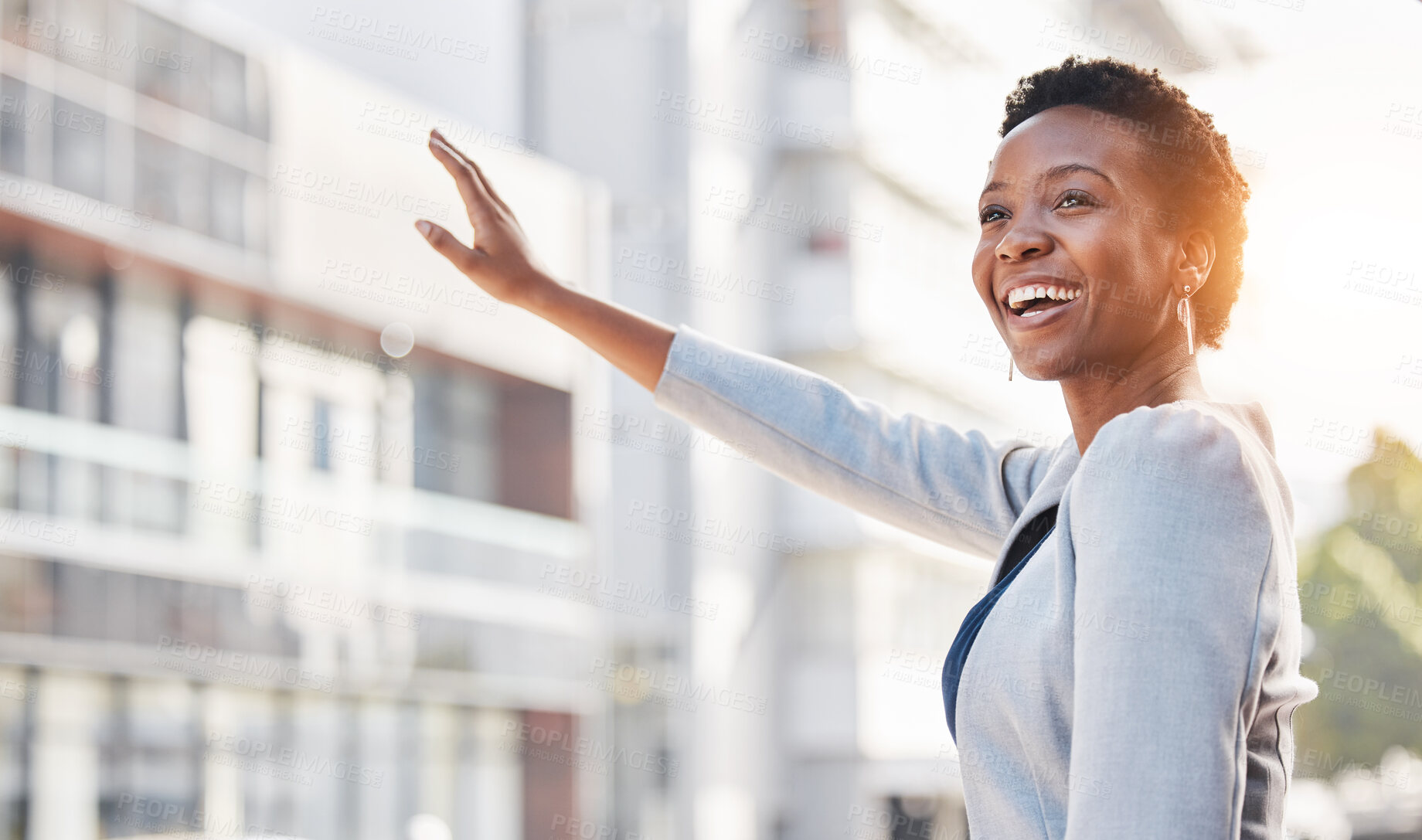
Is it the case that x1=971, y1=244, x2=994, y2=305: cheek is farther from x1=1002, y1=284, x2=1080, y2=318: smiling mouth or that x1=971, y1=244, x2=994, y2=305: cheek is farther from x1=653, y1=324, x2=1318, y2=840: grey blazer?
x1=653, y1=324, x2=1318, y2=840: grey blazer

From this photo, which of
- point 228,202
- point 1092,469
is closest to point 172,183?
point 228,202

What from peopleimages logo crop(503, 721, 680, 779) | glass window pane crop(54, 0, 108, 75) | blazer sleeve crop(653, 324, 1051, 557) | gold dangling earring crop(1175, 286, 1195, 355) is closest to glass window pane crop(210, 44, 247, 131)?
glass window pane crop(54, 0, 108, 75)

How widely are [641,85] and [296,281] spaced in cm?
806

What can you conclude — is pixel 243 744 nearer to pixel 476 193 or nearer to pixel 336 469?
pixel 336 469

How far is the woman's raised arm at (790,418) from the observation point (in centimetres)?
149

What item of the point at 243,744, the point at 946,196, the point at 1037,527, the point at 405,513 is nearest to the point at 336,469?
the point at 405,513

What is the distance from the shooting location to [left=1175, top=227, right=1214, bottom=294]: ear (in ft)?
3.80

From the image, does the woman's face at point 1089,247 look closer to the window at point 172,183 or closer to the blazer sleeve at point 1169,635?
the blazer sleeve at point 1169,635

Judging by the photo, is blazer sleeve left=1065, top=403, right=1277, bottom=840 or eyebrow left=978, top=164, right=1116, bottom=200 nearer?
blazer sleeve left=1065, top=403, right=1277, bottom=840

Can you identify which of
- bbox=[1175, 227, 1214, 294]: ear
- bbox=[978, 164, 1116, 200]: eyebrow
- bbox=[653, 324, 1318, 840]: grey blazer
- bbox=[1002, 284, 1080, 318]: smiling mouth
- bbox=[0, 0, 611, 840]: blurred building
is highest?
bbox=[0, 0, 611, 840]: blurred building

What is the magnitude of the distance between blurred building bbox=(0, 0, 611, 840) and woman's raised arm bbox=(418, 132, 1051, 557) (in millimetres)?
9438

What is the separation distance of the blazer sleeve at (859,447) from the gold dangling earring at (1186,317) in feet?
0.98

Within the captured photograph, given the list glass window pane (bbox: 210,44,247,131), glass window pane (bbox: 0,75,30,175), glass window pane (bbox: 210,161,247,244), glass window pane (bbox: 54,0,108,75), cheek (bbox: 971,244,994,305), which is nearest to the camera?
cheek (bbox: 971,244,994,305)

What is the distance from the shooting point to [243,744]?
1198 centimetres
